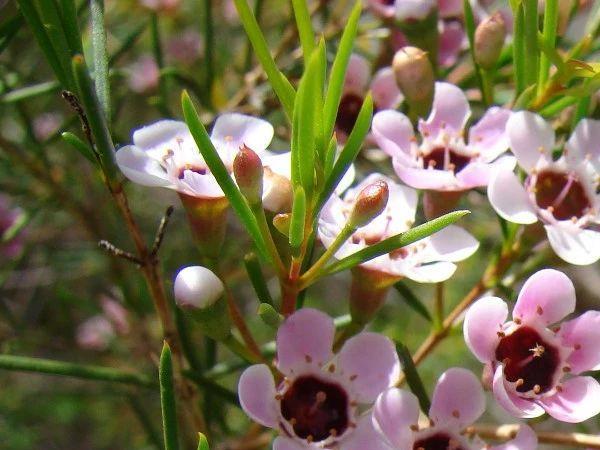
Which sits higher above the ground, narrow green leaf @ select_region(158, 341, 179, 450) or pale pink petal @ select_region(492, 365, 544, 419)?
narrow green leaf @ select_region(158, 341, 179, 450)

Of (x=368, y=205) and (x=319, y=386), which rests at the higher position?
(x=368, y=205)

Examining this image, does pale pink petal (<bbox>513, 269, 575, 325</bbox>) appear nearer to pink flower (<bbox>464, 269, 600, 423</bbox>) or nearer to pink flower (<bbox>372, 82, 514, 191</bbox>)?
pink flower (<bbox>464, 269, 600, 423</bbox>)

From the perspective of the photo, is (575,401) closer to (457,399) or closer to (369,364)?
(457,399)

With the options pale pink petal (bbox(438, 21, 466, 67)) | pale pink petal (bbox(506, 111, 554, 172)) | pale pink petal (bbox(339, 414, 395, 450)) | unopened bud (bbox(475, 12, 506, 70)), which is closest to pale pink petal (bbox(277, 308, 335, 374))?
pale pink petal (bbox(339, 414, 395, 450))

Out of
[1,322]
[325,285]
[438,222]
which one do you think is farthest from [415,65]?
[325,285]

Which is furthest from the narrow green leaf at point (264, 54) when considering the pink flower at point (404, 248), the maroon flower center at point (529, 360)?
the maroon flower center at point (529, 360)

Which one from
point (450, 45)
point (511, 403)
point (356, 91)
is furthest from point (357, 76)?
point (511, 403)

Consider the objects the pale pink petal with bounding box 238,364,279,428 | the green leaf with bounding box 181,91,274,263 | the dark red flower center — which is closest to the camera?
the green leaf with bounding box 181,91,274,263
